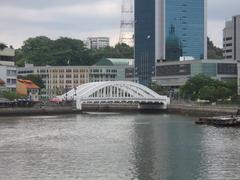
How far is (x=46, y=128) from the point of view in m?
66.7

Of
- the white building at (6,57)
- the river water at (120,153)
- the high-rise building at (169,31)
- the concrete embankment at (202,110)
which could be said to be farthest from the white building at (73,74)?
the river water at (120,153)

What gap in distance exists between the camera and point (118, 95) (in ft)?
364

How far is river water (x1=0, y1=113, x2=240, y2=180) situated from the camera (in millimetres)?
36250

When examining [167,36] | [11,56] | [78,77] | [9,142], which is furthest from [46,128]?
[78,77]

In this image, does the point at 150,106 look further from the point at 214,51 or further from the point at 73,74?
the point at 214,51

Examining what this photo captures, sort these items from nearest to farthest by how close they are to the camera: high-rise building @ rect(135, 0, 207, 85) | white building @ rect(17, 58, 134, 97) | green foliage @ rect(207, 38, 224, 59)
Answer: high-rise building @ rect(135, 0, 207, 85), white building @ rect(17, 58, 134, 97), green foliage @ rect(207, 38, 224, 59)

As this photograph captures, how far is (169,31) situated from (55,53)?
43.4m

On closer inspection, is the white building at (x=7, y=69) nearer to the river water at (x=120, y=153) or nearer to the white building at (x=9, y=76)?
the white building at (x=9, y=76)

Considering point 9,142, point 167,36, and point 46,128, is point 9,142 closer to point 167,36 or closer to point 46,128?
point 46,128

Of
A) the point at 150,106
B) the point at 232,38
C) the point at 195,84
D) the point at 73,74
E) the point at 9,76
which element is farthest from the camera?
the point at 73,74

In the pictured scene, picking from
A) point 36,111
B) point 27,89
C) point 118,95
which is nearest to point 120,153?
point 36,111

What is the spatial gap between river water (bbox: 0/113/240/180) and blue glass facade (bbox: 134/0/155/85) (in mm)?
89734

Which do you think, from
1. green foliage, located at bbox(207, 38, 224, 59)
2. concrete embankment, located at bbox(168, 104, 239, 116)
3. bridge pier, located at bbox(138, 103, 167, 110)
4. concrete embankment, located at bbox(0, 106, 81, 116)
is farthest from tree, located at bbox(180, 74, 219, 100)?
green foliage, located at bbox(207, 38, 224, 59)

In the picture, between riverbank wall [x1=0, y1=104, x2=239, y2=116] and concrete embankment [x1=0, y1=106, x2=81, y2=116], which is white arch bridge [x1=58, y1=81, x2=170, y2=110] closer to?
riverbank wall [x1=0, y1=104, x2=239, y2=116]
